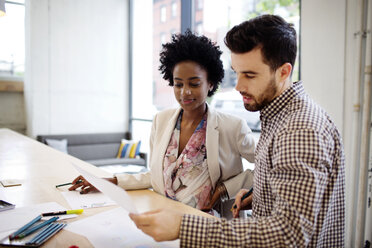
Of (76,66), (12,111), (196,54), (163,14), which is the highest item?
(163,14)

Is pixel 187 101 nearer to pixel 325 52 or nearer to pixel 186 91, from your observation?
pixel 186 91

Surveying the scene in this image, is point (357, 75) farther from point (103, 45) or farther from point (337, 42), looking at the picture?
point (103, 45)

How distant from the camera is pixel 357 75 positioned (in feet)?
7.84

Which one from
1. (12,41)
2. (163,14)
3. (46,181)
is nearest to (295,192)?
(46,181)

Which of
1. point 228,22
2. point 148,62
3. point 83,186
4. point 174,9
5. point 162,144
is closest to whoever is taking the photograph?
point 83,186

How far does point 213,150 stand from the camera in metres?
1.59

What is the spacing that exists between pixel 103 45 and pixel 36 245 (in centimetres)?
550

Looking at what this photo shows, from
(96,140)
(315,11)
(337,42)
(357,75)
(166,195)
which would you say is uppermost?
(315,11)

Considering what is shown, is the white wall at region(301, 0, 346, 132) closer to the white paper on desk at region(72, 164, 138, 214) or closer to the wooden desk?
the wooden desk

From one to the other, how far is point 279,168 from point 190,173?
856mm

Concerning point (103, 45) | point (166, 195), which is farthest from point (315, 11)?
point (103, 45)

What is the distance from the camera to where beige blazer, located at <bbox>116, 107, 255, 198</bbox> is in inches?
60.8

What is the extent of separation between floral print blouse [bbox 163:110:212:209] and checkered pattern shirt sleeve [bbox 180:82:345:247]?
732 mm

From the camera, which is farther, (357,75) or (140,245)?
(357,75)
